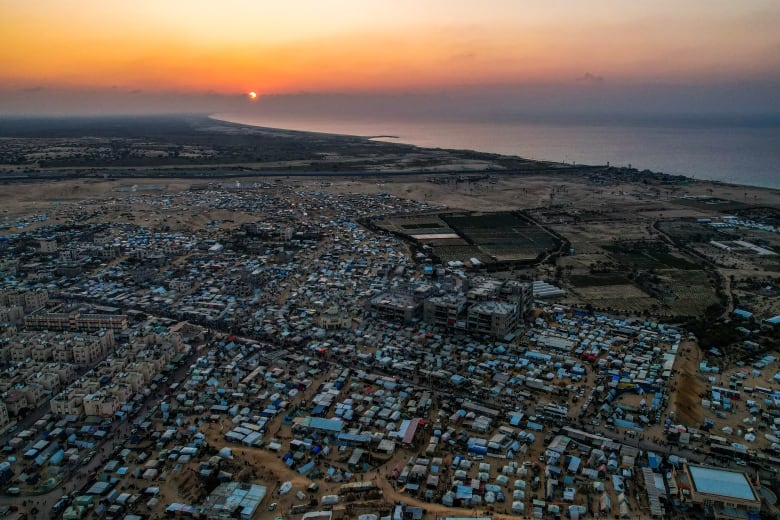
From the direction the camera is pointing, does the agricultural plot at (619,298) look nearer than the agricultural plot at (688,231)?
Yes

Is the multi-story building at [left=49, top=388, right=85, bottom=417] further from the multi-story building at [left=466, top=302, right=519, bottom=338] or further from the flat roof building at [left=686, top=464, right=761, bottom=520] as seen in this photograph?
the flat roof building at [left=686, top=464, right=761, bottom=520]

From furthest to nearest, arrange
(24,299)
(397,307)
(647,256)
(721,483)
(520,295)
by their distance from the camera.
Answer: (647,256)
(24,299)
(397,307)
(520,295)
(721,483)

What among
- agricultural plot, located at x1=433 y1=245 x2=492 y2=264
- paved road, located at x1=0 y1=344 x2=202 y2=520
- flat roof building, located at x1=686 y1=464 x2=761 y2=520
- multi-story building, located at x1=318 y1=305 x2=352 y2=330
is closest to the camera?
flat roof building, located at x1=686 y1=464 x2=761 y2=520

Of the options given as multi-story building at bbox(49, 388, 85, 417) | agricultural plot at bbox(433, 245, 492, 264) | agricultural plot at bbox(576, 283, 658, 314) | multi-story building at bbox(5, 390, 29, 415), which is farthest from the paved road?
agricultural plot at bbox(433, 245, 492, 264)

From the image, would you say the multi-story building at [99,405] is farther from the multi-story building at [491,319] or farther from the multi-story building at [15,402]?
the multi-story building at [491,319]

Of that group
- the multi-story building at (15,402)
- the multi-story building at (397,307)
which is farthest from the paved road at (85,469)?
the multi-story building at (397,307)

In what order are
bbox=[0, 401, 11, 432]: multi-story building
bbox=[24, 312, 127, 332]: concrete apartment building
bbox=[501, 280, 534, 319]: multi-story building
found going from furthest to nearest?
1. bbox=[501, 280, 534, 319]: multi-story building
2. bbox=[24, 312, 127, 332]: concrete apartment building
3. bbox=[0, 401, 11, 432]: multi-story building

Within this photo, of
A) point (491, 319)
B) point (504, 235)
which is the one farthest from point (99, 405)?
point (504, 235)

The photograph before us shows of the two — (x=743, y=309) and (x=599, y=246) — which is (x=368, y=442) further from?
(x=599, y=246)

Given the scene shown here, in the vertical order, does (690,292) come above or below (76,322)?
above

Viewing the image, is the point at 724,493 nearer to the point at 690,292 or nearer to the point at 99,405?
the point at 99,405

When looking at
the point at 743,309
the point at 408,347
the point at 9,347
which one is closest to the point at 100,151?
the point at 9,347

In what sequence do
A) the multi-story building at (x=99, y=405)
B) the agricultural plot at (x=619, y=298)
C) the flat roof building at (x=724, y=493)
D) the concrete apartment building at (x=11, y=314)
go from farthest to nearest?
1. the agricultural plot at (x=619, y=298)
2. the concrete apartment building at (x=11, y=314)
3. the multi-story building at (x=99, y=405)
4. the flat roof building at (x=724, y=493)
